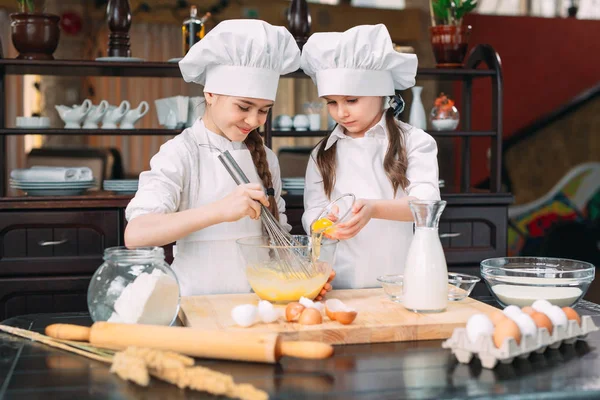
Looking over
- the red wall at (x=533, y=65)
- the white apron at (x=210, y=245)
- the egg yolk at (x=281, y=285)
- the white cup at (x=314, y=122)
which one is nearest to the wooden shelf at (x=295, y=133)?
the white cup at (x=314, y=122)

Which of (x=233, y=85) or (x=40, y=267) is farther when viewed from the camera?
(x=40, y=267)

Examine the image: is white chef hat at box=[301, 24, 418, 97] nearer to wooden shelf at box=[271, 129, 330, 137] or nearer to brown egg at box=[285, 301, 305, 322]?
brown egg at box=[285, 301, 305, 322]

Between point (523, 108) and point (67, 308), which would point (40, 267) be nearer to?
point (67, 308)

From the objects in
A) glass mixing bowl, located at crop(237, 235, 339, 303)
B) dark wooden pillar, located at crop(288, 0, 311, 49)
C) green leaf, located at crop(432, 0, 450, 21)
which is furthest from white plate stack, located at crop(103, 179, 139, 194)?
glass mixing bowl, located at crop(237, 235, 339, 303)

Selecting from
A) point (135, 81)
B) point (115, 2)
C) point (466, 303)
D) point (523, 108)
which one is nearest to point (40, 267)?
point (115, 2)

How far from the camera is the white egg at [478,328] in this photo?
1.30 metres

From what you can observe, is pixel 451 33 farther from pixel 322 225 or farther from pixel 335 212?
pixel 322 225

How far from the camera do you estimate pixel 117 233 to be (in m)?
3.20

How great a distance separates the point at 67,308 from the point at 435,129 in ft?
5.85

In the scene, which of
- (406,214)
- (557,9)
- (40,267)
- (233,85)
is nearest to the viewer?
(233,85)

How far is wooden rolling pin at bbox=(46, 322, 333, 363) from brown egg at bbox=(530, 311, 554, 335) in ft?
1.23

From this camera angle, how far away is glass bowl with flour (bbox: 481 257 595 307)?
1642 millimetres

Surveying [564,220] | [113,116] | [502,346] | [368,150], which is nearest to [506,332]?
[502,346]

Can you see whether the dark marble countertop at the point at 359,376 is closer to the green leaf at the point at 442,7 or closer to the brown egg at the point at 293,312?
the brown egg at the point at 293,312
